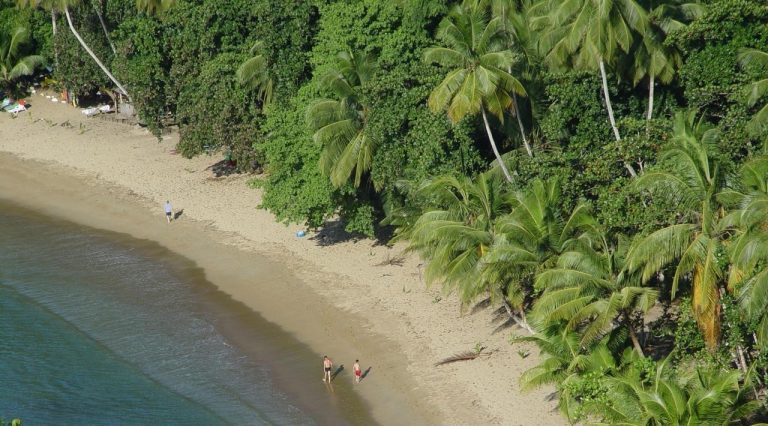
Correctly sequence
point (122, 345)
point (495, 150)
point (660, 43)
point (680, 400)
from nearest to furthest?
point (680, 400), point (660, 43), point (495, 150), point (122, 345)

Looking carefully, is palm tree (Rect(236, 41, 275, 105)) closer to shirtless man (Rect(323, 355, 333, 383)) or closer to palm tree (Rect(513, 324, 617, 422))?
shirtless man (Rect(323, 355, 333, 383))

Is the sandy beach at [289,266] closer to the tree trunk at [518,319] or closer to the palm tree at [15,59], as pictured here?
the tree trunk at [518,319]

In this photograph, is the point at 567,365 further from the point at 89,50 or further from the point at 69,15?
the point at 69,15

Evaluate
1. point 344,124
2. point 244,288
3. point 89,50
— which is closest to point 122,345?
point 244,288

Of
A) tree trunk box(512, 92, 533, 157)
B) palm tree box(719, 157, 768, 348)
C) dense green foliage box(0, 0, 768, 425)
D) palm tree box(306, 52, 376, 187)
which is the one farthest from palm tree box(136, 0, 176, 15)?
palm tree box(719, 157, 768, 348)

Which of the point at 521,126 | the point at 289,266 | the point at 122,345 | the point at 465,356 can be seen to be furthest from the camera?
the point at 289,266

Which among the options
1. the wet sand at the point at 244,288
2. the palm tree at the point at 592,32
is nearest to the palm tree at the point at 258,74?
the wet sand at the point at 244,288
